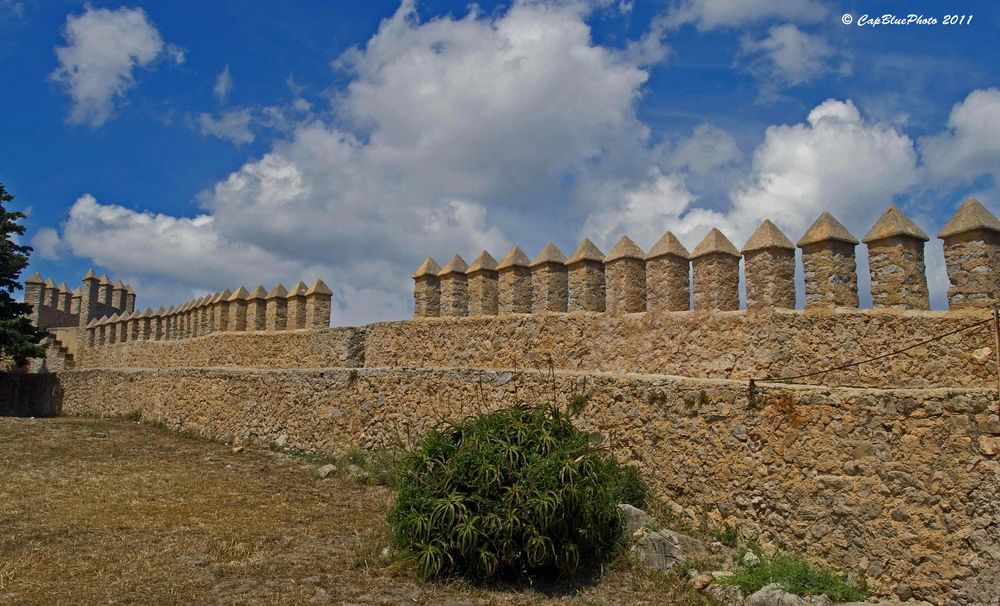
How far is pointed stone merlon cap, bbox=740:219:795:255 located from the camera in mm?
8578

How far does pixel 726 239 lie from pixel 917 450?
147 inches

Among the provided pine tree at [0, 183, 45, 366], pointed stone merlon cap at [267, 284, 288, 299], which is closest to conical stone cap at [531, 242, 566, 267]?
pointed stone merlon cap at [267, 284, 288, 299]

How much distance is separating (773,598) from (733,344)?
329cm

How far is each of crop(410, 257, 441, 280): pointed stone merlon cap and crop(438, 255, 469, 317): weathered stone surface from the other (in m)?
0.34

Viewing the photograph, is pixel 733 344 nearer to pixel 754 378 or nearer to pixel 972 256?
pixel 754 378

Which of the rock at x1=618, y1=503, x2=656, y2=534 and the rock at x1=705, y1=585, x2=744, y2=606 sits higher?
the rock at x1=618, y1=503, x2=656, y2=534

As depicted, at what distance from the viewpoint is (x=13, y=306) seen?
22.3 meters

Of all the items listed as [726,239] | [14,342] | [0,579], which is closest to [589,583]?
[726,239]

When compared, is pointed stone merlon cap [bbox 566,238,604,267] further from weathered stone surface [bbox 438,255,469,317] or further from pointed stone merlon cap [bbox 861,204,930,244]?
pointed stone merlon cap [bbox 861,204,930,244]

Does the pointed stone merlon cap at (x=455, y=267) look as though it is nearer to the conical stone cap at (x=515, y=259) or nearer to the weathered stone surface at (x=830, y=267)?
the conical stone cap at (x=515, y=259)

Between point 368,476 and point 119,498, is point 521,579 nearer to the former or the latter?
point 368,476

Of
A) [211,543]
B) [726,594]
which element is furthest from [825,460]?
[211,543]

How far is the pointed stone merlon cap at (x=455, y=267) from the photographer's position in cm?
1259

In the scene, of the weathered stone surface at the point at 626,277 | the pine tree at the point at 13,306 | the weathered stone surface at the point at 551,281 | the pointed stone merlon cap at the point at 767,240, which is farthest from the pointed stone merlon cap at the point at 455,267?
the pine tree at the point at 13,306
